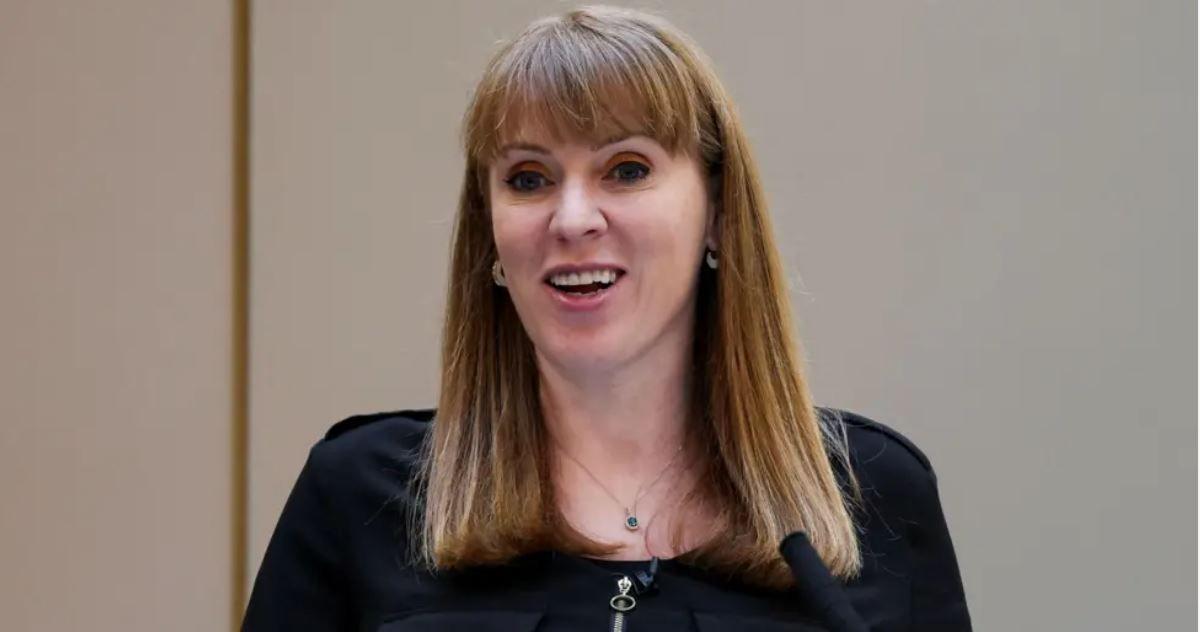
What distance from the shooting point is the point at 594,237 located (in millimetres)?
1332

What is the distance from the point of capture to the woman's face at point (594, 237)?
1336mm

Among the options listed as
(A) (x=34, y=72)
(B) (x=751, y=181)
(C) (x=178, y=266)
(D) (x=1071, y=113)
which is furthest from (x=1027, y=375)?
(A) (x=34, y=72)

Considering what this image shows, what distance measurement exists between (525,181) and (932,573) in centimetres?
58

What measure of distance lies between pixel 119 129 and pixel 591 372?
1113 mm

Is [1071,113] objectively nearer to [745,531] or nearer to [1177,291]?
[1177,291]

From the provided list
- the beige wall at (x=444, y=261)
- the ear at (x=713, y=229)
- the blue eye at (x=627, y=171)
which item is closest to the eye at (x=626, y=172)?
the blue eye at (x=627, y=171)

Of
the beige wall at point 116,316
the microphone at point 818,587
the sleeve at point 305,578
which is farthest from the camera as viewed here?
the beige wall at point 116,316

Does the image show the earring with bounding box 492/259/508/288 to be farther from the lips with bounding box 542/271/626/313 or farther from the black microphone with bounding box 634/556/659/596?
the black microphone with bounding box 634/556/659/596

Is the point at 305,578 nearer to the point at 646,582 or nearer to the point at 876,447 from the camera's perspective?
the point at 646,582

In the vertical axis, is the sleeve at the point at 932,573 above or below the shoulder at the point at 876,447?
below

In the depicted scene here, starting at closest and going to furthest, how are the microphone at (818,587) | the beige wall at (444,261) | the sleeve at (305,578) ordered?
the microphone at (818,587) → the sleeve at (305,578) → the beige wall at (444,261)

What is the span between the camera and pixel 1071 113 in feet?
6.73

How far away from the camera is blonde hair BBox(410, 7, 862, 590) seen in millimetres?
1346

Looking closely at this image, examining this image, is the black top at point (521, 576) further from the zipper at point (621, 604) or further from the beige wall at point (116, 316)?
the beige wall at point (116, 316)
